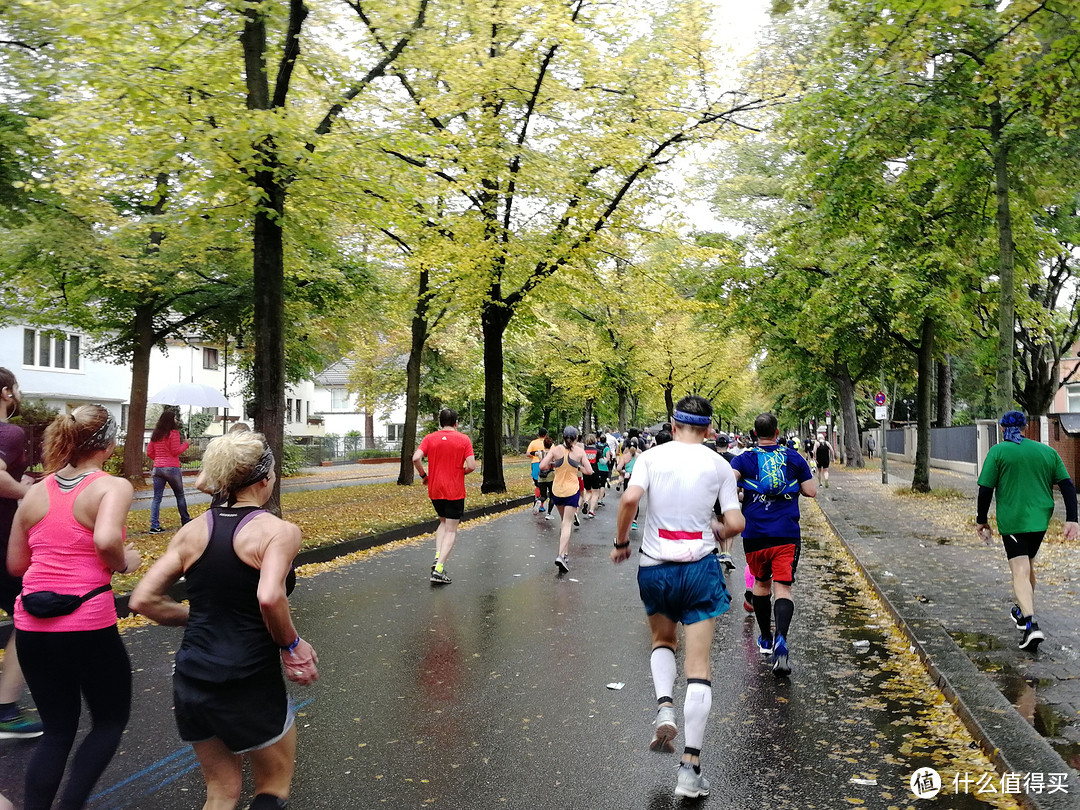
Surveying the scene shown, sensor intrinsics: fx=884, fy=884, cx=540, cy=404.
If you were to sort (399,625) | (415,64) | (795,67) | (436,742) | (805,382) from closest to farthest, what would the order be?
(436,742)
(399,625)
(415,64)
(795,67)
(805,382)

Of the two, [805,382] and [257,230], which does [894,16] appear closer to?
[257,230]

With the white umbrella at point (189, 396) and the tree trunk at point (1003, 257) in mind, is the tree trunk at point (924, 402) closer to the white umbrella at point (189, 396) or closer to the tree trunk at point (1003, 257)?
the tree trunk at point (1003, 257)

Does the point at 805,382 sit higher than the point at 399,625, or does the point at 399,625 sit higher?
the point at 805,382

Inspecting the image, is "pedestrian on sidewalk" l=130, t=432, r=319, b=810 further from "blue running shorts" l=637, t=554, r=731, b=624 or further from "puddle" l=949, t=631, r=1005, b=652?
"puddle" l=949, t=631, r=1005, b=652

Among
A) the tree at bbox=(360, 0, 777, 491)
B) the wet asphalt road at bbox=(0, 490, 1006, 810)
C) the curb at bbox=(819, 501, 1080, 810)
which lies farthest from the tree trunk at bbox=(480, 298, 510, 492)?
the curb at bbox=(819, 501, 1080, 810)

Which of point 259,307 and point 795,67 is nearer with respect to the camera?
point 259,307

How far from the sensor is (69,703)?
11.5ft

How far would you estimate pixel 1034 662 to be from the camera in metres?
6.22

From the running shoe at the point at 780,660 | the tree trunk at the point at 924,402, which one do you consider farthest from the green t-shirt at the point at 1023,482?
the tree trunk at the point at 924,402

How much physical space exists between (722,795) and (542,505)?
634 inches

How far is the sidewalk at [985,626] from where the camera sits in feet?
15.4

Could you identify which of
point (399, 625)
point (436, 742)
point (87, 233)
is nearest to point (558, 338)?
point (87, 233)

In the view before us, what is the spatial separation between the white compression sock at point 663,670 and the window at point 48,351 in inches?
1497

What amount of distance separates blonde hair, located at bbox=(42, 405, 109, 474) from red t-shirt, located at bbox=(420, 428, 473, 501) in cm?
637
